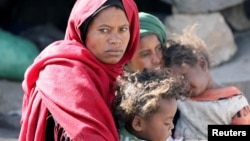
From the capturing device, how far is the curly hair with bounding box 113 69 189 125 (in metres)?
2.18

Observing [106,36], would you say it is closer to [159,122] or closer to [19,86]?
[159,122]

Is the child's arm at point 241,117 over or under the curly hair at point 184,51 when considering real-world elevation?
under

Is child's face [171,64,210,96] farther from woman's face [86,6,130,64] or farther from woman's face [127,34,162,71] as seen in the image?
woman's face [86,6,130,64]

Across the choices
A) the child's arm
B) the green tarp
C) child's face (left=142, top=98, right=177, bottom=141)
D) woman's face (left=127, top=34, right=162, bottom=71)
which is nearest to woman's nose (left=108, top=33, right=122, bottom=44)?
child's face (left=142, top=98, right=177, bottom=141)

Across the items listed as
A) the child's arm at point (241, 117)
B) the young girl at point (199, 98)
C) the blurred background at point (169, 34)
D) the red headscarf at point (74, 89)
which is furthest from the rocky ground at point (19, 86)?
the red headscarf at point (74, 89)

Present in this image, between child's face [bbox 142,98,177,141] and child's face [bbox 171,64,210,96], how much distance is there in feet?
2.25

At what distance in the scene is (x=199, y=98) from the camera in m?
2.99

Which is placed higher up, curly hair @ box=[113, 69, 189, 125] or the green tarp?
curly hair @ box=[113, 69, 189, 125]

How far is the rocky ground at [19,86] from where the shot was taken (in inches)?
200

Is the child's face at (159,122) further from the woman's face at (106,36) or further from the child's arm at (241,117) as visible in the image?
the child's arm at (241,117)

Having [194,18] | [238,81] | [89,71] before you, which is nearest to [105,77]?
[89,71]

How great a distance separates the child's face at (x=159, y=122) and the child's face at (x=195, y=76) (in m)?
0.68

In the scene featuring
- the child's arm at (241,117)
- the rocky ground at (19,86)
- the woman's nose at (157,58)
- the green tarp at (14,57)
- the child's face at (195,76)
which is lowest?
the rocky ground at (19,86)

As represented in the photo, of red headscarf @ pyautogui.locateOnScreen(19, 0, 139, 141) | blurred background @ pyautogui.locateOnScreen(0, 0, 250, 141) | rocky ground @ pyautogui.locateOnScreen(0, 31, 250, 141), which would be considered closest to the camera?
red headscarf @ pyautogui.locateOnScreen(19, 0, 139, 141)
